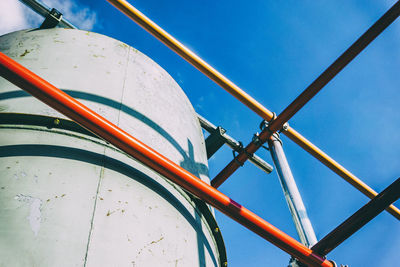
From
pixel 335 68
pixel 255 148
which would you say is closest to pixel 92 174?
pixel 335 68

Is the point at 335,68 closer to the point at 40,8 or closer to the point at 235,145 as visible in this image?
the point at 235,145

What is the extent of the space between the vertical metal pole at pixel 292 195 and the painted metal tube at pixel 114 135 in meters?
1.14

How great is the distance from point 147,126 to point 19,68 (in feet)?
2.41

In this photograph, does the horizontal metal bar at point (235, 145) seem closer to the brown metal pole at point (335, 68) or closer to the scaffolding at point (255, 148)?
the scaffolding at point (255, 148)

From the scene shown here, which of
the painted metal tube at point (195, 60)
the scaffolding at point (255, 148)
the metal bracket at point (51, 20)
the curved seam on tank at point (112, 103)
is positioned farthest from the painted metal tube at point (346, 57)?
the metal bracket at point (51, 20)

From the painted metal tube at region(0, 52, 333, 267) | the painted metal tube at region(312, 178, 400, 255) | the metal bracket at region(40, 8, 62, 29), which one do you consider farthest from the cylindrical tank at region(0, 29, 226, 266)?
the painted metal tube at region(312, 178, 400, 255)

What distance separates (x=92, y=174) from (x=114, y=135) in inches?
8.0

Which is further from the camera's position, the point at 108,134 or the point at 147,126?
the point at 147,126

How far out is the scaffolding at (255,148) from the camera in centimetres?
149

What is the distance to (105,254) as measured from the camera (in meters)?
1.20

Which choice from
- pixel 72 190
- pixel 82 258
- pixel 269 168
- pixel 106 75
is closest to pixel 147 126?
pixel 106 75

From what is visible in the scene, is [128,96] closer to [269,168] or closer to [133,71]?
[133,71]

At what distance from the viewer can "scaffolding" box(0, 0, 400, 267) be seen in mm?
1488

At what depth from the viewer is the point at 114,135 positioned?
1.50m
